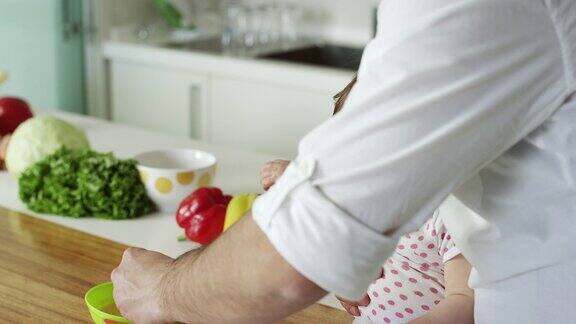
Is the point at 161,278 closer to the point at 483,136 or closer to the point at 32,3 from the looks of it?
the point at 483,136

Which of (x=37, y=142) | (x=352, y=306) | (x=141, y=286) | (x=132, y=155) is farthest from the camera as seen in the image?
(x=132, y=155)

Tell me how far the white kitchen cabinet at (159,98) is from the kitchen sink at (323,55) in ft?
1.08

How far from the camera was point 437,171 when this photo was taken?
758 millimetres

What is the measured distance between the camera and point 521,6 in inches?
28.8

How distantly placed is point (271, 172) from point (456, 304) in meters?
0.34

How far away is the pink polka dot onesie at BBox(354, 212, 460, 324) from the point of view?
1.16m

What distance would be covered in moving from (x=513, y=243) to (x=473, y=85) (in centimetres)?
18

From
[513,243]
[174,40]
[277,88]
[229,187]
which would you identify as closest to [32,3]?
[174,40]

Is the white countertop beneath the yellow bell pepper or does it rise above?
beneath

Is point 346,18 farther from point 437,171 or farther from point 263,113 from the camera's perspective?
point 437,171

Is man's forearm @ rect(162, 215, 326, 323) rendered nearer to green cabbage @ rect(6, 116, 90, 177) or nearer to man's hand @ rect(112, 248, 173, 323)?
man's hand @ rect(112, 248, 173, 323)

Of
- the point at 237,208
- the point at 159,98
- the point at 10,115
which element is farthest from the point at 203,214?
the point at 159,98

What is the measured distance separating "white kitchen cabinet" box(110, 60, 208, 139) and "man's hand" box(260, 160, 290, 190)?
6.19ft

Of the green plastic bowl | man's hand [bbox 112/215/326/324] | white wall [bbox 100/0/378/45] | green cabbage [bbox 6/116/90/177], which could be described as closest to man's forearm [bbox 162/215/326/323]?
man's hand [bbox 112/215/326/324]
